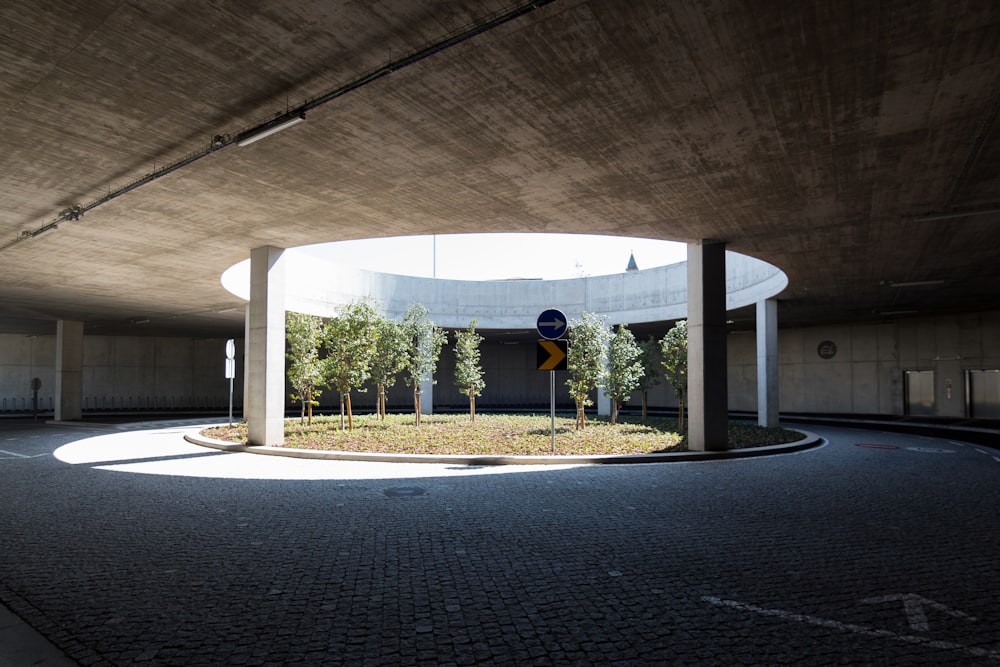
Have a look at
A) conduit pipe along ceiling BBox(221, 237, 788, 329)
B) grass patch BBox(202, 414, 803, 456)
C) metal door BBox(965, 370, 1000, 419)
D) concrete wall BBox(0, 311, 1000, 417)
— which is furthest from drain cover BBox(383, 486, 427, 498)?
metal door BBox(965, 370, 1000, 419)

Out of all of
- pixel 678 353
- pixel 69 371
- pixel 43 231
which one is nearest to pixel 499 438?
pixel 678 353

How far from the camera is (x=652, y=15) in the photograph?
6.02 meters

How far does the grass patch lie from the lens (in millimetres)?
15016

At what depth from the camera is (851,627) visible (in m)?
4.38

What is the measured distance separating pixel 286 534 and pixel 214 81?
526 centimetres

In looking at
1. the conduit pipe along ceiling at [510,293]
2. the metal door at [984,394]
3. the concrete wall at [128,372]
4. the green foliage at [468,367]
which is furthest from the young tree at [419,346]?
the metal door at [984,394]

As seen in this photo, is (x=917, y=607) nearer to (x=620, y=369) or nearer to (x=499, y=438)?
(x=499, y=438)

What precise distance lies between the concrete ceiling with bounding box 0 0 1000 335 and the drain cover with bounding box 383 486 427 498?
5110mm

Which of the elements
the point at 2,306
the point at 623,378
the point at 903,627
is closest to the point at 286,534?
the point at 903,627

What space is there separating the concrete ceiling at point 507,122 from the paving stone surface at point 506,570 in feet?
16.8

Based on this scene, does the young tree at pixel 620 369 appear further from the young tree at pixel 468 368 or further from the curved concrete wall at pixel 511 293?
the young tree at pixel 468 368

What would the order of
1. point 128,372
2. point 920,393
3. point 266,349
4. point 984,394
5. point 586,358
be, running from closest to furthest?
1. point 266,349
2. point 586,358
3. point 984,394
4. point 920,393
5. point 128,372

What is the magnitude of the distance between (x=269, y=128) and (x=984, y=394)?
33290 millimetres

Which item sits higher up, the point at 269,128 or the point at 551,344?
the point at 269,128
